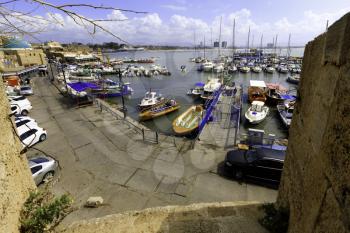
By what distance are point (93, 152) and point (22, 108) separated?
1160 centimetres

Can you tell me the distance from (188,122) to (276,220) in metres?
14.6

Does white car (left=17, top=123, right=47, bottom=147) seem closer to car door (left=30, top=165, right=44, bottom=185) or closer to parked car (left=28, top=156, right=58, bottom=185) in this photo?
parked car (left=28, top=156, right=58, bottom=185)

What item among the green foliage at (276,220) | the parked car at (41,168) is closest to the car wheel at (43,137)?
the parked car at (41,168)

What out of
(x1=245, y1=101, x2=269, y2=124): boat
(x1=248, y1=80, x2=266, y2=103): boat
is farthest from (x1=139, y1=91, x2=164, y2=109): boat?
(x1=248, y1=80, x2=266, y2=103): boat

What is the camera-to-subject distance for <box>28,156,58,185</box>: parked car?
9.82m

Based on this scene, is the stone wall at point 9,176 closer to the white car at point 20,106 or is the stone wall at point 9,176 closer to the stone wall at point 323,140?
the stone wall at point 323,140

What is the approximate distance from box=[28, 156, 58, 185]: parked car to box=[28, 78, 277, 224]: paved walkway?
0.67 metres

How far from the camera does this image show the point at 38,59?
182 ft

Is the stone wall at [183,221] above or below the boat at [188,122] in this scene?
above

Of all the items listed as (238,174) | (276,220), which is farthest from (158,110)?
(276,220)

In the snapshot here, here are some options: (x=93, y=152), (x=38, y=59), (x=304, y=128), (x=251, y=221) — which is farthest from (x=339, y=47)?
(x=38, y=59)

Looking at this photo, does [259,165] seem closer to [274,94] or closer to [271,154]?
[271,154]

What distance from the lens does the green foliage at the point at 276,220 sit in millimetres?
5175

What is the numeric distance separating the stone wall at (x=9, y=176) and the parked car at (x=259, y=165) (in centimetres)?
902
